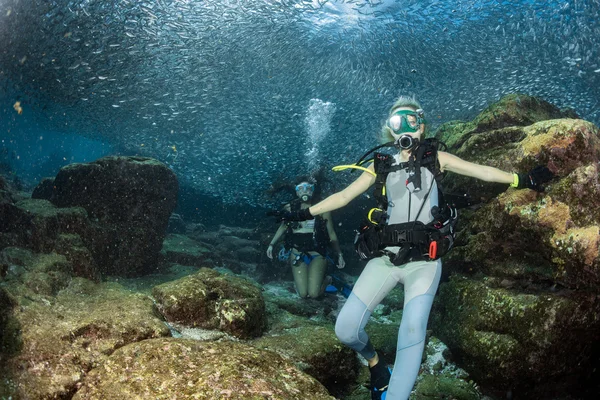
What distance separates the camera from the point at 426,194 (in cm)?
379

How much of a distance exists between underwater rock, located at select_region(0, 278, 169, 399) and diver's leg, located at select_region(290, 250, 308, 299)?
6.70 metres

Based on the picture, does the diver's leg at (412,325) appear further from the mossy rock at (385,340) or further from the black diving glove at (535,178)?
the mossy rock at (385,340)

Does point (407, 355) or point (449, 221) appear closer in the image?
point (407, 355)

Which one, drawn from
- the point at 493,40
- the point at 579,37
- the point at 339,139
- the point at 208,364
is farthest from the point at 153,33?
the point at 579,37

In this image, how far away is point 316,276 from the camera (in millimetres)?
9828

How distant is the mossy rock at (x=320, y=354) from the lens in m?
4.00

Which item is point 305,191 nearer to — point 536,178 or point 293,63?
point 536,178

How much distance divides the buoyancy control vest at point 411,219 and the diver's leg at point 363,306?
24cm

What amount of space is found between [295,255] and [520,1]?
14243 millimetres

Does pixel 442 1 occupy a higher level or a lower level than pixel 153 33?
higher

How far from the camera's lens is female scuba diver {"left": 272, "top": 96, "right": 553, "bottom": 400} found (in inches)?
137

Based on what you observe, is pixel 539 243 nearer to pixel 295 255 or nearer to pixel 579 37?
pixel 295 255

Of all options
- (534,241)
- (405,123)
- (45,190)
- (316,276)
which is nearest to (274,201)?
(316,276)

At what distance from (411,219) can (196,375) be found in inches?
112
